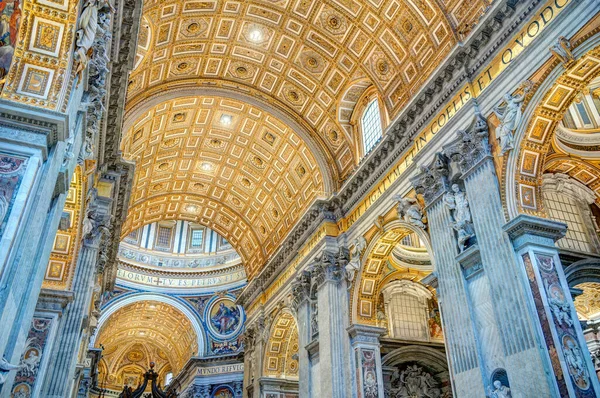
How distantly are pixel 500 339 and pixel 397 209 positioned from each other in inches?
185

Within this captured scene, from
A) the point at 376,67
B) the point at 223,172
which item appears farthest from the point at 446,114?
the point at 223,172

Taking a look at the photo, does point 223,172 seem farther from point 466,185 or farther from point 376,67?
point 466,185

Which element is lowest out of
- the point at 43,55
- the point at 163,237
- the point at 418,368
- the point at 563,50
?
the point at 418,368

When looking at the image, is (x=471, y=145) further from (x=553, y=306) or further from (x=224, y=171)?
(x=224, y=171)

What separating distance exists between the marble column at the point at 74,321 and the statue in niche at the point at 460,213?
798 centimetres

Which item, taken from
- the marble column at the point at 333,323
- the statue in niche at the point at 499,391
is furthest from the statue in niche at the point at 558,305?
the marble column at the point at 333,323

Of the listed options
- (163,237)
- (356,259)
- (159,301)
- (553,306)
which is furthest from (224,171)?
(163,237)

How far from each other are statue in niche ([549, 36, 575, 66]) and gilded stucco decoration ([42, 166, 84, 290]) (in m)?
9.44

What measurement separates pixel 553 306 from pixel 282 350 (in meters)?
13.1

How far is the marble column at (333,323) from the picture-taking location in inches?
541

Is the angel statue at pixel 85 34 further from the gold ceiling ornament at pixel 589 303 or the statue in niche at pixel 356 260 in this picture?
the gold ceiling ornament at pixel 589 303

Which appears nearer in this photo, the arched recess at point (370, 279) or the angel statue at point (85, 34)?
the angel statue at point (85, 34)

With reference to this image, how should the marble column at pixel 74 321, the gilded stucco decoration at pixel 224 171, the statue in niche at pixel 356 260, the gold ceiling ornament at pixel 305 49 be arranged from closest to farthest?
the marble column at pixel 74 321
the gold ceiling ornament at pixel 305 49
the statue in niche at pixel 356 260
the gilded stucco decoration at pixel 224 171

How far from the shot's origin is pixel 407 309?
56.4 ft
